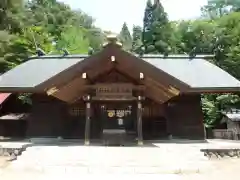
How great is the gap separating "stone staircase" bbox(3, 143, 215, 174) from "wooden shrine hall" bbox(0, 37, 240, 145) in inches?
83.7

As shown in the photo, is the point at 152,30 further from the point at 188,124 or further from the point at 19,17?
the point at 188,124

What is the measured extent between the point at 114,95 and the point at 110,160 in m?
4.38

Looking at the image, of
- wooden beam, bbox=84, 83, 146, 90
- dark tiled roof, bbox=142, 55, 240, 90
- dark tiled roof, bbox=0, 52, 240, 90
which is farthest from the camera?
dark tiled roof, bbox=0, 52, 240, 90

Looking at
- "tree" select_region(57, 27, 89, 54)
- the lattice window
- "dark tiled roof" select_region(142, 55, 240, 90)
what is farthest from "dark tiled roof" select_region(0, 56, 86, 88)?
"tree" select_region(57, 27, 89, 54)

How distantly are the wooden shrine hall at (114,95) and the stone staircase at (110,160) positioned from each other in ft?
6.97

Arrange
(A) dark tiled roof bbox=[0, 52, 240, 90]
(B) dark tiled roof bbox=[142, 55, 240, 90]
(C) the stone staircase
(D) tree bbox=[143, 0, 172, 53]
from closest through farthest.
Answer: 1. (C) the stone staircase
2. (B) dark tiled roof bbox=[142, 55, 240, 90]
3. (A) dark tiled roof bbox=[0, 52, 240, 90]
4. (D) tree bbox=[143, 0, 172, 53]

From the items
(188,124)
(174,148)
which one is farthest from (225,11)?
(174,148)

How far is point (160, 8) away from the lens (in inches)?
1977

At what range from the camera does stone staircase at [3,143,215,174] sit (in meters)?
9.92

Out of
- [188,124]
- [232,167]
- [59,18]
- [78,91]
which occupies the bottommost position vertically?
[232,167]

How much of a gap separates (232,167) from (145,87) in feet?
16.7

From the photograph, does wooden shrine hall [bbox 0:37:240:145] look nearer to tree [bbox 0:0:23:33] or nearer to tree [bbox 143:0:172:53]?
tree [bbox 0:0:23:33]

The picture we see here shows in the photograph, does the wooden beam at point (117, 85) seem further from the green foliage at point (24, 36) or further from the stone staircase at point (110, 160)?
the green foliage at point (24, 36)

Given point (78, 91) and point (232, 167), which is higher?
point (78, 91)
